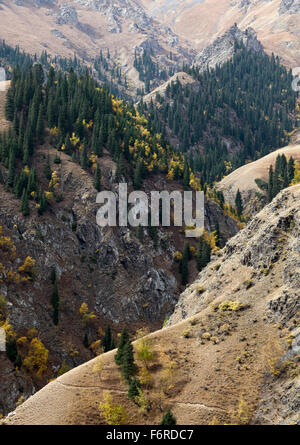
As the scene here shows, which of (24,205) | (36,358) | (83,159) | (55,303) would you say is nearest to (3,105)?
(83,159)

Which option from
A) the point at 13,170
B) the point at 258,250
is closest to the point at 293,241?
the point at 258,250

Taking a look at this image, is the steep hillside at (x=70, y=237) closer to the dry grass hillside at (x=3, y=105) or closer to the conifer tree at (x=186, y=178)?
the dry grass hillside at (x=3, y=105)

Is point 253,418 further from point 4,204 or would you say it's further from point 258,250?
point 4,204

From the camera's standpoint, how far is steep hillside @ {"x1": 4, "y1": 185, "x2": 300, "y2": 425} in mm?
50250

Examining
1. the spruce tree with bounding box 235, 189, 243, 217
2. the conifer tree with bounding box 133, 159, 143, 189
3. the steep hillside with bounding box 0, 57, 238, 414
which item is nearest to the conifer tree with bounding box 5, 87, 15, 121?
the steep hillside with bounding box 0, 57, 238, 414

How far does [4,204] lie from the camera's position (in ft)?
367

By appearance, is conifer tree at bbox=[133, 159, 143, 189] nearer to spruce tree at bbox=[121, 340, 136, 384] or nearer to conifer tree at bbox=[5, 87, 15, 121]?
conifer tree at bbox=[5, 87, 15, 121]

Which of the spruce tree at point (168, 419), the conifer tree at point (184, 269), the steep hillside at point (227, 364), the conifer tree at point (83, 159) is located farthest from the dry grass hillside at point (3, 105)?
the spruce tree at point (168, 419)

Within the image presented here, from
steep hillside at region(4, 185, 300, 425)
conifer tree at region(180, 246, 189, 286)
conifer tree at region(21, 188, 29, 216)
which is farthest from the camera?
conifer tree at region(180, 246, 189, 286)

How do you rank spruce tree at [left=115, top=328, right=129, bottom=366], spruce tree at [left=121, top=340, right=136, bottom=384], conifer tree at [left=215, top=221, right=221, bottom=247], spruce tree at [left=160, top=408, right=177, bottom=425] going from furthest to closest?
conifer tree at [left=215, top=221, right=221, bottom=247]
spruce tree at [left=115, top=328, right=129, bottom=366]
spruce tree at [left=121, top=340, right=136, bottom=384]
spruce tree at [left=160, top=408, right=177, bottom=425]

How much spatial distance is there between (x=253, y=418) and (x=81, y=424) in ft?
69.2

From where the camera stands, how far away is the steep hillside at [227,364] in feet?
165

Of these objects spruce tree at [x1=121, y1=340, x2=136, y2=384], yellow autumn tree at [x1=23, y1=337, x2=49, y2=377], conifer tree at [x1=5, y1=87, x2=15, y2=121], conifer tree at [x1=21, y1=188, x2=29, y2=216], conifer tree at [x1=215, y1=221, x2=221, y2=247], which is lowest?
yellow autumn tree at [x1=23, y1=337, x2=49, y2=377]

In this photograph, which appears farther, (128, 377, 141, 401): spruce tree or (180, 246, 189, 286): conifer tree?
(180, 246, 189, 286): conifer tree
